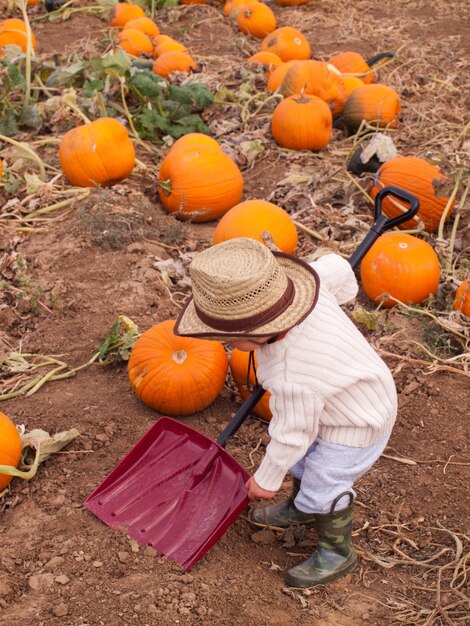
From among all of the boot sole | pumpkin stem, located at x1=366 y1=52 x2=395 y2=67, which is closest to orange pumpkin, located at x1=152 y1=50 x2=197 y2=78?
pumpkin stem, located at x1=366 y1=52 x2=395 y2=67

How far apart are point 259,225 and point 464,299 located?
1385mm

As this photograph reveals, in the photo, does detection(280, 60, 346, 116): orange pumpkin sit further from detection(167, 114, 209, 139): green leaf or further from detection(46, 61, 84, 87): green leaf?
detection(46, 61, 84, 87): green leaf

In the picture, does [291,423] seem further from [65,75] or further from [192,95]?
[65,75]

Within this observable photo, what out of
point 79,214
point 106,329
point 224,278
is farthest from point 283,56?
point 224,278

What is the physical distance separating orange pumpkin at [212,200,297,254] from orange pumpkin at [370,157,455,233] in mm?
845

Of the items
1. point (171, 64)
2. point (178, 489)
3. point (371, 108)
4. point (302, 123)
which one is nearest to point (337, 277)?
point (178, 489)

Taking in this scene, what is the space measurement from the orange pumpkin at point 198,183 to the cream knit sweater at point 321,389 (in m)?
2.95

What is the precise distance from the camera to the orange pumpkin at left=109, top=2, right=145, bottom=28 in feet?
34.0

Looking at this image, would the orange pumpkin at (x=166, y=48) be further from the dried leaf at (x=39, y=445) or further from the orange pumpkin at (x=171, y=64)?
the dried leaf at (x=39, y=445)

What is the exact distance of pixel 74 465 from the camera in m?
3.84

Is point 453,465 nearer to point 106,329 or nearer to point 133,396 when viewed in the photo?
point 133,396

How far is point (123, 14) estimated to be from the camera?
10383 mm

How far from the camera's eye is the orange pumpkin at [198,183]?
5898mm

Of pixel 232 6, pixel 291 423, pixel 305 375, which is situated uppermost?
pixel 305 375
